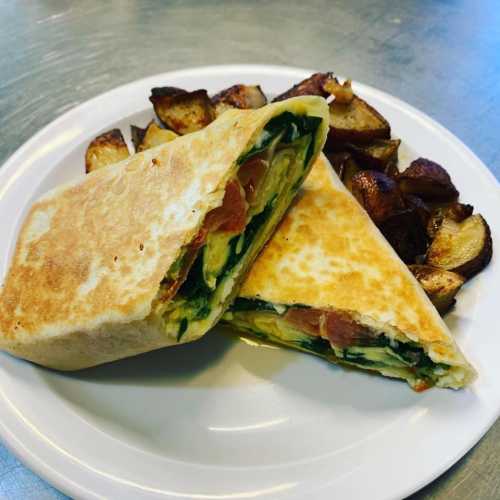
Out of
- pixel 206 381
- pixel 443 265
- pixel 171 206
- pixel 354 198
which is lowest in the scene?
pixel 206 381

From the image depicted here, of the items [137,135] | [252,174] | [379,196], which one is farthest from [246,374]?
[137,135]

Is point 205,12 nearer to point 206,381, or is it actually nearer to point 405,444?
point 206,381

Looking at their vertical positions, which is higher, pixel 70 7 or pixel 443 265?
pixel 70 7

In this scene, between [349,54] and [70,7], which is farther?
[70,7]

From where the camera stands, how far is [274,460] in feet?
5.69

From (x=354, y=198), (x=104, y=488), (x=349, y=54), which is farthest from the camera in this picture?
(x=349, y=54)

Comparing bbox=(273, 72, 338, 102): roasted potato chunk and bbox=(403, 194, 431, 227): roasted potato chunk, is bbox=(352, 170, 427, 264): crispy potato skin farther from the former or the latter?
A: bbox=(273, 72, 338, 102): roasted potato chunk

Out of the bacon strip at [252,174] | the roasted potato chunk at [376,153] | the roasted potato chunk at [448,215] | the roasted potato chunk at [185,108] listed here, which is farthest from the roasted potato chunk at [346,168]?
the roasted potato chunk at [185,108]

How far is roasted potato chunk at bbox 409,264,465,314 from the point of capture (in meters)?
1.93

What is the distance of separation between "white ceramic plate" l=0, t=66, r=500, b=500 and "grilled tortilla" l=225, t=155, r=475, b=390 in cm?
7

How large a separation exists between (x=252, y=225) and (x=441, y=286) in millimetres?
701

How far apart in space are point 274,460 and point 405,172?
1.25 metres

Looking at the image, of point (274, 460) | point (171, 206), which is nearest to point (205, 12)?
point (171, 206)

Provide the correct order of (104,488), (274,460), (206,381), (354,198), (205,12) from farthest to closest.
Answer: (205,12) → (354,198) → (206,381) → (274,460) → (104,488)
